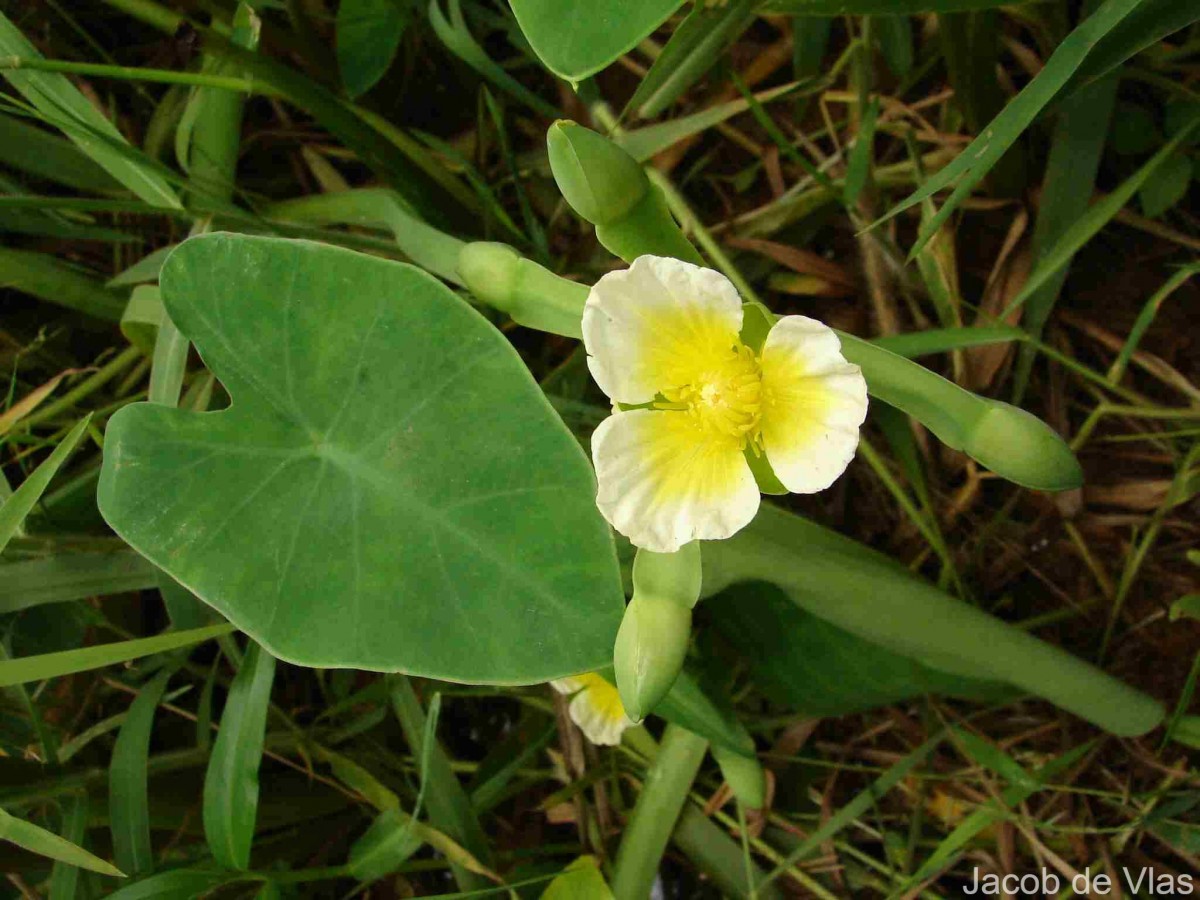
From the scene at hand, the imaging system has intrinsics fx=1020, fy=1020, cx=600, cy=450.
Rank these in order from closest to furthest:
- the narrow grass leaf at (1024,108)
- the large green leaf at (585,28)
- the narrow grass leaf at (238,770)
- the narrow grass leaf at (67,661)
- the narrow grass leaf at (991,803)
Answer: the large green leaf at (585,28), the narrow grass leaf at (1024,108), the narrow grass leaf at (67,661), the narrow grass leaf at (238,770), the narrow grass leaf at (991,803)

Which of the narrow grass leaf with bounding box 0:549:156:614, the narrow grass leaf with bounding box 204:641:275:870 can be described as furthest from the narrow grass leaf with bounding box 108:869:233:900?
the narrow grass leaf with bounding box 0:549:156:614

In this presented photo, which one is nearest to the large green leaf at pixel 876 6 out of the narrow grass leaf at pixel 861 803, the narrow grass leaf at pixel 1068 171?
the narrow grass leaf at pixel 1068 171

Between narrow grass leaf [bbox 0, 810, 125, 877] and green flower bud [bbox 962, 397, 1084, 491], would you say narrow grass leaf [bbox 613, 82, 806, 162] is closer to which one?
green flower bud [bbox 962, 397, 1084, 491]

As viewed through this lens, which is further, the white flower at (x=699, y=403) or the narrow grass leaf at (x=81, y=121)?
the narrow grass leaf at (x=81, y=121)

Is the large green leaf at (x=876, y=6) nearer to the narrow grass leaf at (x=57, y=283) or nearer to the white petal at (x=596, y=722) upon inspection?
the white petal at (x=596, y=722)

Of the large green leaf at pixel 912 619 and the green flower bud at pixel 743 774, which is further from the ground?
the large green leaf at pixel 912 619

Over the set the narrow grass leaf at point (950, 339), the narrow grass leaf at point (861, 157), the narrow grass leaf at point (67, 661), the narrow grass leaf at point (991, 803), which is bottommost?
the narrow grass leaf at point (991, 803)
